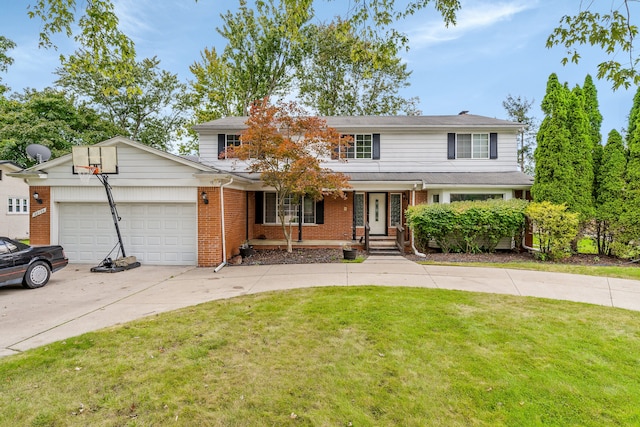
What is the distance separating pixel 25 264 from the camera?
710cm

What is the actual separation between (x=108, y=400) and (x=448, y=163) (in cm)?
1392

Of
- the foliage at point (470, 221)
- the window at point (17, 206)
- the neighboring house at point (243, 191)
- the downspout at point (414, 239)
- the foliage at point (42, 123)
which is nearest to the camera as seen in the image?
the neighboring house at point (243, 191)

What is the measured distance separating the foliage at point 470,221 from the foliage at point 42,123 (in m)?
23.4

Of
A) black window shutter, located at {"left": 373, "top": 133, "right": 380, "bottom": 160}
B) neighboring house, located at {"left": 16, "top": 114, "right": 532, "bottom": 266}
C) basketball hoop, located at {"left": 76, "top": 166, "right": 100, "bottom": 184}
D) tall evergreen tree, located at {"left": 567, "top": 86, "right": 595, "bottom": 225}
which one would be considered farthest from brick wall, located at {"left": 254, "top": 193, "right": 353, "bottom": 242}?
tall evergreen tree, located at {"left": 567, "top": 86, "right": 595, "bottom": 225}

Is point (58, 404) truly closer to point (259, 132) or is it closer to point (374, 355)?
point (374, 355)

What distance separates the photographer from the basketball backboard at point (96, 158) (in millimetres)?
9453

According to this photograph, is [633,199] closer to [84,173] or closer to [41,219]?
[84,173]

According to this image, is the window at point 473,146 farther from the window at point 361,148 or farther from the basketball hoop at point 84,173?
the basketball hoop at point 84,173

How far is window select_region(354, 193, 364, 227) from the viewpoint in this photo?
1374 centimetres

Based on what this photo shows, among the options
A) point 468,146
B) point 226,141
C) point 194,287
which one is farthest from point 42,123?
point 468,146

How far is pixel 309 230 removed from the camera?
13.5 metres

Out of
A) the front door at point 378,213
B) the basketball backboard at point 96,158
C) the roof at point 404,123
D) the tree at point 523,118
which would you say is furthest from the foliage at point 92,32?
the tree at point 523,118

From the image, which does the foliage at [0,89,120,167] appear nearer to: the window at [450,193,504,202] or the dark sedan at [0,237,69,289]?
the dark sedan at [0,237,69,289]

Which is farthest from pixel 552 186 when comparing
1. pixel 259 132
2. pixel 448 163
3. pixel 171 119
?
pixel 171 119
